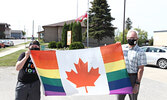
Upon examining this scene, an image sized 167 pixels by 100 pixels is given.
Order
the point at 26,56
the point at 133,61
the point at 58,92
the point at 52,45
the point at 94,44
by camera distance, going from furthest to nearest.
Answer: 1. the point at 94,44
2. the point at 52,45
3. the point at 58,92
4. the point at 133,61
5. the point at 26,56

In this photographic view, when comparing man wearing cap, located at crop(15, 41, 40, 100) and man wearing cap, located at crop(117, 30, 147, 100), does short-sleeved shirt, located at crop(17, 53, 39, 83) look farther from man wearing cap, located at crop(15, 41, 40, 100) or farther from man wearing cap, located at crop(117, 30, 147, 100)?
man wearing cap, located at crop(117, 30, 147, 100)

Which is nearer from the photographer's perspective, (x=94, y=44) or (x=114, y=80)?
(x=114, y=80)

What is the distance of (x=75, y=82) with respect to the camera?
134 inches

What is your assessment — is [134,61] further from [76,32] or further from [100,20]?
[100,20]

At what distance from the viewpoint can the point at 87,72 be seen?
11.3 ft

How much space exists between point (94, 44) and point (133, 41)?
1668 inches

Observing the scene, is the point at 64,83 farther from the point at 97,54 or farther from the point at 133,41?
the point at 133,41

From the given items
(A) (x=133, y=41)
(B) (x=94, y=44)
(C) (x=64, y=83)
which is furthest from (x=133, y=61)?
(B) (x=94, y=44)

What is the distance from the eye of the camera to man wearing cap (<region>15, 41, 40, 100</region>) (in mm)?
2824

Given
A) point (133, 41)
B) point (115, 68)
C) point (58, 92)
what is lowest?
point (58, 92)

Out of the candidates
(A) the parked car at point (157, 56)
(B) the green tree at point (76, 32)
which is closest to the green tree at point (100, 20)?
(B) the green tree at point (76, 32)

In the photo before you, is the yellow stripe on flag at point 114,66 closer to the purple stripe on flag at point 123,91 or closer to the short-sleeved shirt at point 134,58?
the short-sleeved shirt at point 134,58

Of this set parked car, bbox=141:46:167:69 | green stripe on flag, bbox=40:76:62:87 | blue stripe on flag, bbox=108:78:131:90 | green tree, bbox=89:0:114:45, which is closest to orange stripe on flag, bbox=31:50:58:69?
green stripe on flag, bbox=40:76:62:87

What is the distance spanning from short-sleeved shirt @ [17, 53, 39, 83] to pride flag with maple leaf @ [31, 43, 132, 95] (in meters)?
0.29
